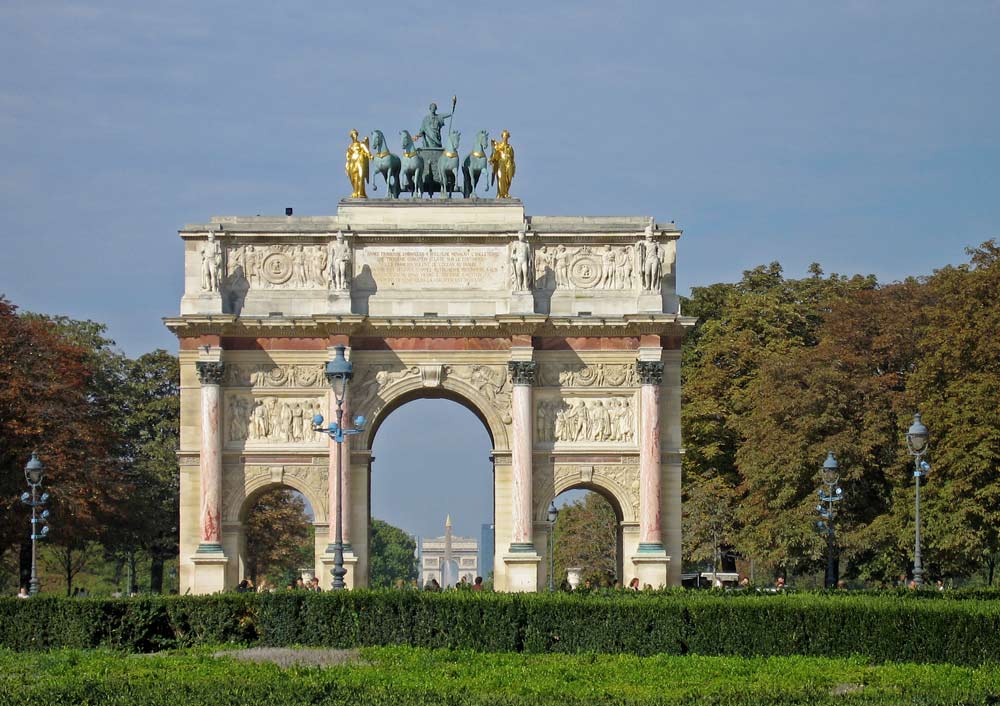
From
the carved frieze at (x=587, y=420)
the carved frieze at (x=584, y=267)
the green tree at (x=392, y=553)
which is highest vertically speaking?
the carved frieze at (x=584, y=267)

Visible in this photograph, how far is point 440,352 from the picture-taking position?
52781 mm

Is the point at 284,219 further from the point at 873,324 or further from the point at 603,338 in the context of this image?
the point at 873,324

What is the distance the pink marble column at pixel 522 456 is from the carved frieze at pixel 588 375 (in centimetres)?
89

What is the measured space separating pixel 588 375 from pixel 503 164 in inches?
266

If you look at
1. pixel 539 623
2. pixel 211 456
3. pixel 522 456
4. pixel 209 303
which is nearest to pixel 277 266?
pixel 209 303

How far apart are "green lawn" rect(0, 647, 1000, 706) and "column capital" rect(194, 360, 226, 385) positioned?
22.4m

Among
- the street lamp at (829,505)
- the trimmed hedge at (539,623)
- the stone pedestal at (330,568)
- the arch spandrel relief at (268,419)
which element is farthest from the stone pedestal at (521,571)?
the trimmed hedge at (539,623)

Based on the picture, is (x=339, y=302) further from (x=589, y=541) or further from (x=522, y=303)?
(x=589, y=541)

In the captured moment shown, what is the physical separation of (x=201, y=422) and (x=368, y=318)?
18.5ft

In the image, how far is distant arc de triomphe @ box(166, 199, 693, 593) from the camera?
171ft

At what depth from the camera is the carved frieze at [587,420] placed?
52.9m

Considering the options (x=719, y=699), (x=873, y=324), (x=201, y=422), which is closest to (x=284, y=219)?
(x=201, y=422)

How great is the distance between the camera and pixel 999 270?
5219cm

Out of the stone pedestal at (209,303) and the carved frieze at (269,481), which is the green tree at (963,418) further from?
the stone pedestal at (209,303)
